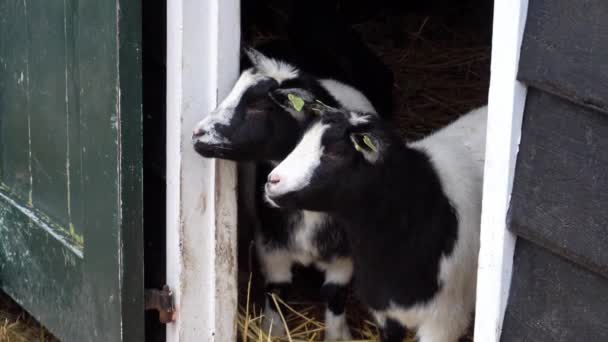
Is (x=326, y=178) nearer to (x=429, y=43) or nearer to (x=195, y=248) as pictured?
(x=195, y=248)

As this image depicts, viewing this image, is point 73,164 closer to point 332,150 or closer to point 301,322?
point 332,150

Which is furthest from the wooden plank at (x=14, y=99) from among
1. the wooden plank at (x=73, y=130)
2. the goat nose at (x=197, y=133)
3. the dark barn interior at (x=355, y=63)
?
the goat nose at (x=197, y=133)

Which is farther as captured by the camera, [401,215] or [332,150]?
[401,215]

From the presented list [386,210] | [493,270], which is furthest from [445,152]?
[493,270]

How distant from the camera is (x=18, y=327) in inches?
212

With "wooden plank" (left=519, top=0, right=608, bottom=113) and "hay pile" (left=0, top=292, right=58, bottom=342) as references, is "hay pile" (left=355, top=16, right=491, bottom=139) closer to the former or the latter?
"hay pile" (left=0, top=292, right=58, bottom=342)

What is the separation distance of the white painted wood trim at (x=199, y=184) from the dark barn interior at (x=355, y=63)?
0.35 feet

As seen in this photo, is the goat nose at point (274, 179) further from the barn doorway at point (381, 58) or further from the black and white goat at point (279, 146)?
the barn doorway at point (381, 58)

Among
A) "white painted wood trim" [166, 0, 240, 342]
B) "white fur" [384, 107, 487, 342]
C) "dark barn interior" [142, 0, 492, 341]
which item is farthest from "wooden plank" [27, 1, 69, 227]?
"white fur" [384, 107, 487, 342]

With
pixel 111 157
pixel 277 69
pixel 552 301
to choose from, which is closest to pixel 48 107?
pixel 111 157

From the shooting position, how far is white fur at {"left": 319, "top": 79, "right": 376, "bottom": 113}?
16.1 feet

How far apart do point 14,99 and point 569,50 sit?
10.4 ft

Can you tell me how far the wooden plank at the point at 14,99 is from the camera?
4.68m

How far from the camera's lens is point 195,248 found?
416 centimetres
